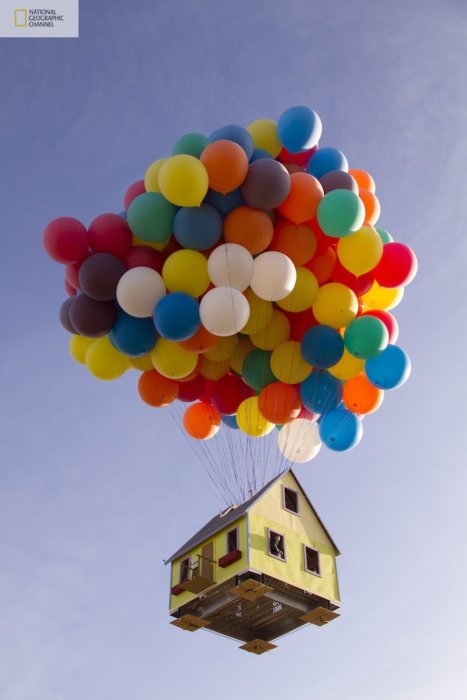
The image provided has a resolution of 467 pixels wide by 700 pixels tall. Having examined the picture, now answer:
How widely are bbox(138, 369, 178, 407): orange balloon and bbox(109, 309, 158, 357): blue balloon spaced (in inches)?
37.4

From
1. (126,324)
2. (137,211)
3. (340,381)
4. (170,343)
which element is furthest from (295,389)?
(137,211)

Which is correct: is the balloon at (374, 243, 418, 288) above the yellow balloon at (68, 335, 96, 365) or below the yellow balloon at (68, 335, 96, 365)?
above

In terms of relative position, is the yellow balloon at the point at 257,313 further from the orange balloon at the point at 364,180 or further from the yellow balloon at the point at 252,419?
the orange balloon at the point at 364,180

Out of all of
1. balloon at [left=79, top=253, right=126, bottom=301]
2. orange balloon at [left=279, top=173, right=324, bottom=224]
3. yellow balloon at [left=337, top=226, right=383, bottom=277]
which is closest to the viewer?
balloon at [left=79, top=253, right=126, bottom=301]

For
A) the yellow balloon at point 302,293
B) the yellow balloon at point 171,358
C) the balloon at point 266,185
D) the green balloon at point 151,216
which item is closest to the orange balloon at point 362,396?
the yellow balloon at point 302,293

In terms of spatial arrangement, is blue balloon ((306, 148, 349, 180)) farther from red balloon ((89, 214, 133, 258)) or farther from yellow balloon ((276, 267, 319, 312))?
red balloon ((89, 214, 133, 258))

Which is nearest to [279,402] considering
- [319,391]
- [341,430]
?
[319,391]

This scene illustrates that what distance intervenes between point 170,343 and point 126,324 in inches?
25.8

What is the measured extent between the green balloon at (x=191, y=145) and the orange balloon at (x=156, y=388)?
315 cm

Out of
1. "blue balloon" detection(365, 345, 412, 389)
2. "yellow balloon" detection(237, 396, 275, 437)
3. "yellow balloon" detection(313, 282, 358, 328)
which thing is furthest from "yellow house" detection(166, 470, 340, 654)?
"yellow balloon" detection(313, 282, 358, 328)

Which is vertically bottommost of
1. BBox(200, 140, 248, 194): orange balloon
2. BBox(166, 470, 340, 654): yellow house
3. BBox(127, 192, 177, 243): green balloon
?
BBox(166, 470, 340, 654): yellow house

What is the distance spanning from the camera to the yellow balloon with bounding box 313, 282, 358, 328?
985 centimetres

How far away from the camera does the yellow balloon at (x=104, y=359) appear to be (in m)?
10.4

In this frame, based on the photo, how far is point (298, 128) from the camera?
10148 millimetres
